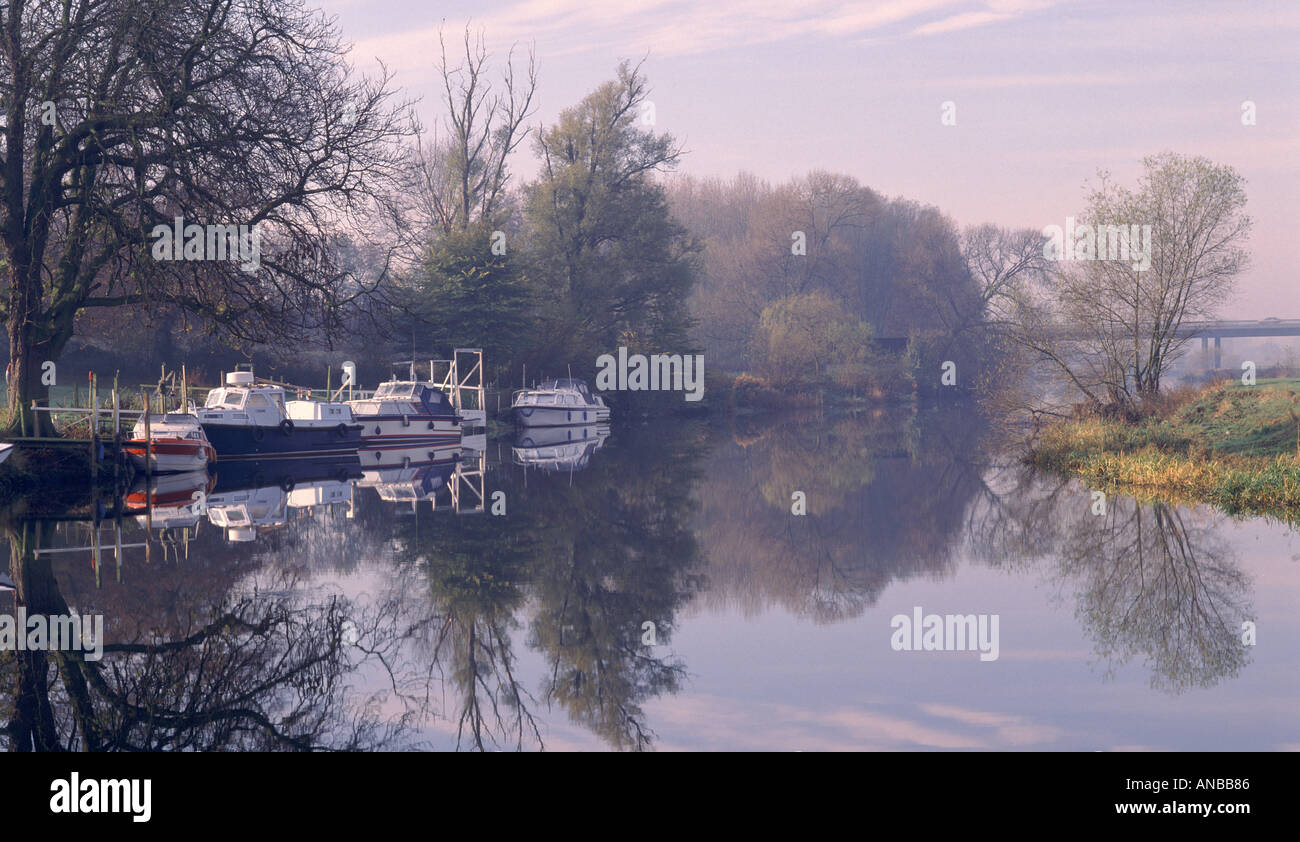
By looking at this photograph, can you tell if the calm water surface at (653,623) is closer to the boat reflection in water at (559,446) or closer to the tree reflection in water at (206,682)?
the tree reflection in water at (206,682)

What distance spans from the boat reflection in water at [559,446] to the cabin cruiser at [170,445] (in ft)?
31.1

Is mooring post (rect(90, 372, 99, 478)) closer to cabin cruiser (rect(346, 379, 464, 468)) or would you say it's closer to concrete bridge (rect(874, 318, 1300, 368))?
cabin cruiser (rect(346, 379, 464, 468))

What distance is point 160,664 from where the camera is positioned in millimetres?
9906

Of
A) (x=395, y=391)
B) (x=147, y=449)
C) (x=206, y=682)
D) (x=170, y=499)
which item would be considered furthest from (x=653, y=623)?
(x=395, y=391)

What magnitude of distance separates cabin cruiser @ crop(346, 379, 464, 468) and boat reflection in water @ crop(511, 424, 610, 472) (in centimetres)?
282

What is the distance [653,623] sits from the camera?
11.9 metres

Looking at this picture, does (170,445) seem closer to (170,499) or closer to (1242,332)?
(170,499)

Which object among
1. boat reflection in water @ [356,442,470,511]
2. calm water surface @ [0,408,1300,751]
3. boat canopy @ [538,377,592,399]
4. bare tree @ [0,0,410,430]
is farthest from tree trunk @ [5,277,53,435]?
boat canopy @ [538,377,592,399]

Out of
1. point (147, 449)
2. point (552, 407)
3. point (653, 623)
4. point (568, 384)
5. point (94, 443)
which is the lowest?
point (653, 623)

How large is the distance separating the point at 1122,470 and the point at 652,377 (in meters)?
40.9

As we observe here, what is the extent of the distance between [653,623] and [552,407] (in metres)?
37.0

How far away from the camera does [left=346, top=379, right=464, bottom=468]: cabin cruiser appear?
3744cm
